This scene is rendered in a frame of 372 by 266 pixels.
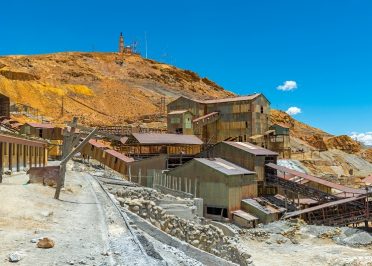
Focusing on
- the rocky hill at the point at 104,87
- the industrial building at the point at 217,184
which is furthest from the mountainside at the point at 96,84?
the industrial building at the point at 217,184

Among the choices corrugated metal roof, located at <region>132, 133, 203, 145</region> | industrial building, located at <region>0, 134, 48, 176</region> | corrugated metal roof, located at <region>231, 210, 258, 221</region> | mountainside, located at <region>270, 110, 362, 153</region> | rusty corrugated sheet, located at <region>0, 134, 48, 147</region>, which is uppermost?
mountainside, located at <region>270, 110, 362, 153</region>

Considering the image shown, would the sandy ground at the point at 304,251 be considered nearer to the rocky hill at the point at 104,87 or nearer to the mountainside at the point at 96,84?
the rocky hill at the point at 104,87

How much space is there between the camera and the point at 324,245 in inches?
1067

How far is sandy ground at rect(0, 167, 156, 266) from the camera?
28.5 ft

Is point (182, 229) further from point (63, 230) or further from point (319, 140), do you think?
point (319, 140)

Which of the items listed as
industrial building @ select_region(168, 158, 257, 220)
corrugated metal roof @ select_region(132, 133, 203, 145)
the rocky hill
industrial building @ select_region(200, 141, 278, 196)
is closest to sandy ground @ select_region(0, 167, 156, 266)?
industrial building @ select_region(168, 158, 257, 220)

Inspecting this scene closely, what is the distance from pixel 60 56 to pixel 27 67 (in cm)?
1902

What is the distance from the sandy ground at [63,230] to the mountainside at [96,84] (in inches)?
2502

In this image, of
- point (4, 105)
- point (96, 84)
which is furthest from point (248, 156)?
point (96, 84)

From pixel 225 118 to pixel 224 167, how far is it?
2406 cm

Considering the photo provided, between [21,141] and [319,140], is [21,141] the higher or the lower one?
the lower one

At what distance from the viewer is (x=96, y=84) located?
10894 centimetres

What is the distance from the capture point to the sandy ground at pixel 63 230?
8.67m

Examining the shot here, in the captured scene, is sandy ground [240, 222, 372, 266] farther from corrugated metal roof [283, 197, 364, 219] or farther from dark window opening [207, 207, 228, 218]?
dark window opening [207, 207, 228, 218]
